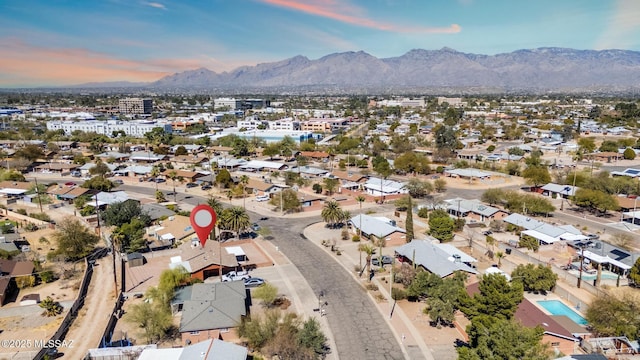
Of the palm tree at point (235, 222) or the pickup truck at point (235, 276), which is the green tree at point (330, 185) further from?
the pickup truck at point (235, 276)

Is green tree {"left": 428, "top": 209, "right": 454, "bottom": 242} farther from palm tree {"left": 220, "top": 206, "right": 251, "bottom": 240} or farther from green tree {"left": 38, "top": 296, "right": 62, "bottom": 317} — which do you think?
green tree {"left": 38, "top": 296, "right": 62, "bottom": 317}

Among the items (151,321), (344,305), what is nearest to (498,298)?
(344,305)

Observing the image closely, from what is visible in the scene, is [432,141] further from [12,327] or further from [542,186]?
[12,327]

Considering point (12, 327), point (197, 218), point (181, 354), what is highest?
point (197, 218)

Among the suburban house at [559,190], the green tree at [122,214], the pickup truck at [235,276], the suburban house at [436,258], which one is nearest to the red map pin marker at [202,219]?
the pickup truck at [235,276]

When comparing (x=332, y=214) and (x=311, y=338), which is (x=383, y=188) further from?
(x=311, y=338)

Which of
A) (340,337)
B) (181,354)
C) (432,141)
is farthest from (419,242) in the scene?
(432,141)

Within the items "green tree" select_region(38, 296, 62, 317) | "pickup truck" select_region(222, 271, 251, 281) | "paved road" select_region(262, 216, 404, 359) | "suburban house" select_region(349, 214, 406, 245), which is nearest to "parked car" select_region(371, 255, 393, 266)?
"suburban house" select_region(349, 214, 406, 245)
